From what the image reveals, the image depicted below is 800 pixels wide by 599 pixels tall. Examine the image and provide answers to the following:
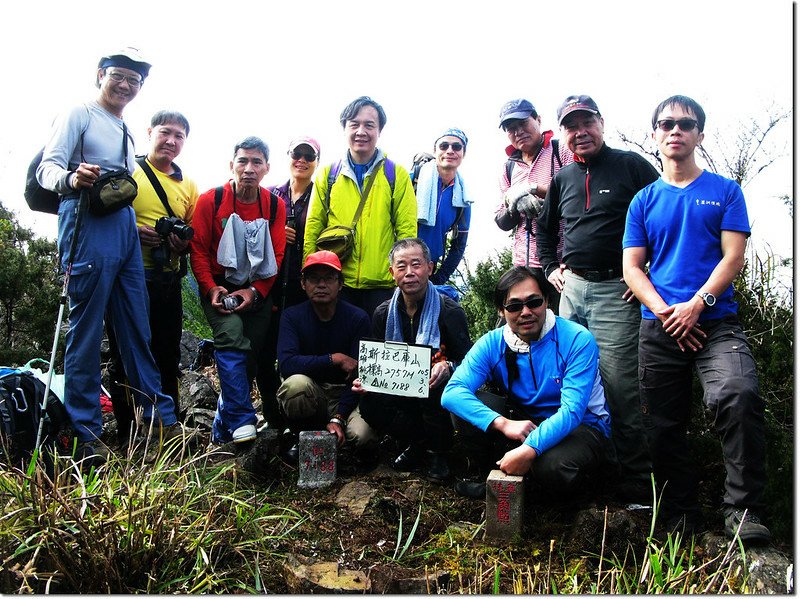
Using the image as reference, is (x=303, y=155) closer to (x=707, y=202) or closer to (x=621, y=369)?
(x=621, y=369)

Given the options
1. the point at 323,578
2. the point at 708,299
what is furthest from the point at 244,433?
the point at 708,299

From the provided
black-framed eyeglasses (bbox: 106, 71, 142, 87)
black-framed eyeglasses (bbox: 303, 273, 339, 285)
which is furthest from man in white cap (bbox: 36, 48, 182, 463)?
black-framed eyeglasses (bbox: 303, 273, 339, 285)

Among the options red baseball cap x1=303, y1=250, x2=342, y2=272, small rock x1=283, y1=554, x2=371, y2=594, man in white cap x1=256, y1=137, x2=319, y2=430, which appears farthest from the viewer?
man in white cap x1=256, y1=137, x2=319, y2=430

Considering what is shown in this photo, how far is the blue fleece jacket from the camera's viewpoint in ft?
11.8

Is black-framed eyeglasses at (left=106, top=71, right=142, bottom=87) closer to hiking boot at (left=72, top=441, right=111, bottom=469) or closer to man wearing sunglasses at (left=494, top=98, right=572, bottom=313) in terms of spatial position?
hiking boot at (left=72, top=441, right=111, bottom=469)

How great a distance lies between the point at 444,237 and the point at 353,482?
93.5 inches

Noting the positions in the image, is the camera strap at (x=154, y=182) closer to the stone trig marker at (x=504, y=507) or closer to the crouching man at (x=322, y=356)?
the crouching man at (x=322, y=356)

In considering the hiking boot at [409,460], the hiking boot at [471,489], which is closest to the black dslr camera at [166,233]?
the hiking boot at [409,460]

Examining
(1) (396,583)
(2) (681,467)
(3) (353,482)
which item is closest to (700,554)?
(2) (681,467)

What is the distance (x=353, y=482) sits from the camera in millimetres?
4246

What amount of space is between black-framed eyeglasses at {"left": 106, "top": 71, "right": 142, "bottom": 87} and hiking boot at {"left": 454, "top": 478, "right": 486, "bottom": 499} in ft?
11.7

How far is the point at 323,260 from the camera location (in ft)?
15.2

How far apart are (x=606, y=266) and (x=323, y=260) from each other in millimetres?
1930

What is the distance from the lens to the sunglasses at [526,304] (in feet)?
12.3
